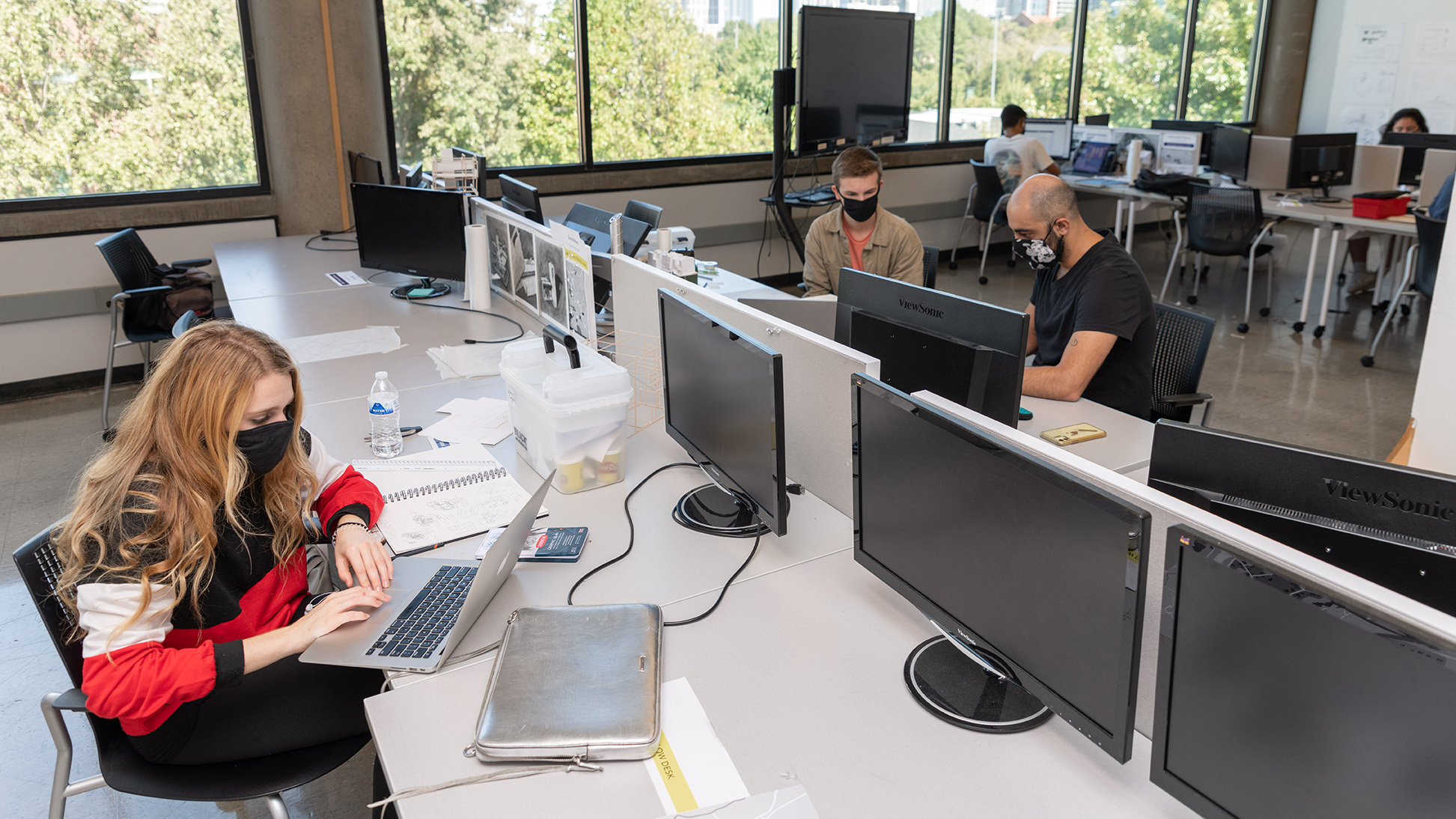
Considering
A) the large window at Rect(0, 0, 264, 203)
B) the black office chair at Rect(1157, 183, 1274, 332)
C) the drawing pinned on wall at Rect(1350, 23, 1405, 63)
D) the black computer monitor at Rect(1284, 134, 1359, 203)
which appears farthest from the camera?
the drawing pinned on wall at Rect(1350, 23, 1405, 63)

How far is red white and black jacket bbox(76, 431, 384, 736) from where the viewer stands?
136 cm

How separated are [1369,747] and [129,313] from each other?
474 cm

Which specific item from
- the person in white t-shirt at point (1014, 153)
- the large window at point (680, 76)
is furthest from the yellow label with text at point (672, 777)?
the person in white t-shirt at point (1014, 153)

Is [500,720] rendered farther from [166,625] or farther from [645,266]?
[645,266]

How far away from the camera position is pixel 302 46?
496 centimetres

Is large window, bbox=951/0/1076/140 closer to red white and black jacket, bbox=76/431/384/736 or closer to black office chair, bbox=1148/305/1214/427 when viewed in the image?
black office chair, bbox=1148/305/1214/427

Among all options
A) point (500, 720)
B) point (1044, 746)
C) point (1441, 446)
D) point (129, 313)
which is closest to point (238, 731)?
point (500, 720)


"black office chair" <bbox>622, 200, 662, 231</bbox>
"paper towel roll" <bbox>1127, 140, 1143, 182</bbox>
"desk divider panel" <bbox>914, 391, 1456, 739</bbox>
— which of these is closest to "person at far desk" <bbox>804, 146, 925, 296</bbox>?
"black office chair" <bbox>622, 200, 662, 231</bbox>

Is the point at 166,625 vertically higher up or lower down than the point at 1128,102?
lower down

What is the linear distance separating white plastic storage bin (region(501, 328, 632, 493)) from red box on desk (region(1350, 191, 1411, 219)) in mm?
5458

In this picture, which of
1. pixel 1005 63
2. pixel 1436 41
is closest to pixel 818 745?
pixel 1005 63

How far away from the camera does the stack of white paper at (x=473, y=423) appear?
7.82 ft

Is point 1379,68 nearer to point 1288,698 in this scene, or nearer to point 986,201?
point 986,201

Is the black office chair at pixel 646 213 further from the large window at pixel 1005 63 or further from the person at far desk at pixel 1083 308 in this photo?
the large window at pixel 1005 63
